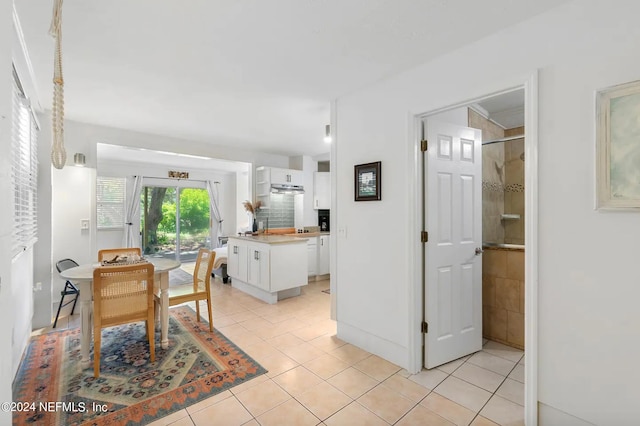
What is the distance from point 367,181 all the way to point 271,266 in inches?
80.7

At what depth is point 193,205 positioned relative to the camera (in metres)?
7.61

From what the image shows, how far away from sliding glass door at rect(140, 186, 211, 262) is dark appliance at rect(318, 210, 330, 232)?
333 centimetres

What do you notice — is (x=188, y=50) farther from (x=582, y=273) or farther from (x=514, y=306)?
A: (x=514, y=306)

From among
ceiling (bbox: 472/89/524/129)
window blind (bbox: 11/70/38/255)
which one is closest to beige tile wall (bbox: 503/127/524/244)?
ceiling (bbox: 472/89/524/129)

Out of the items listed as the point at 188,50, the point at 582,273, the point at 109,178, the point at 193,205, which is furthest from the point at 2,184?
the point at 193,205

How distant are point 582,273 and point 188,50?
285 cm

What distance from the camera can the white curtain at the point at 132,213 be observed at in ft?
21.6

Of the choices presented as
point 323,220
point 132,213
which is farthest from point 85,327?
point 132,213

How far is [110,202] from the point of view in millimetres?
6426

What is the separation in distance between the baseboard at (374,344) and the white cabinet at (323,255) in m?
2.42

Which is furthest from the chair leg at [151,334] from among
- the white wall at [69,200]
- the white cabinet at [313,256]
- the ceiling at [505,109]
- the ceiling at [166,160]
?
the ceiling at [505,109]

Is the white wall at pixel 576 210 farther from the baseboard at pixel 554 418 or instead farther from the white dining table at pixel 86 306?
the white dining table at pixel 86 306

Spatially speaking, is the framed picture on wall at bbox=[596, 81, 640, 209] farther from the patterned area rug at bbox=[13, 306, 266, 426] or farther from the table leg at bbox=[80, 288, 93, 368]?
the table leg at bbox=[80, 288, 93, 368]

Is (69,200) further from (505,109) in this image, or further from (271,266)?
(505,109)
